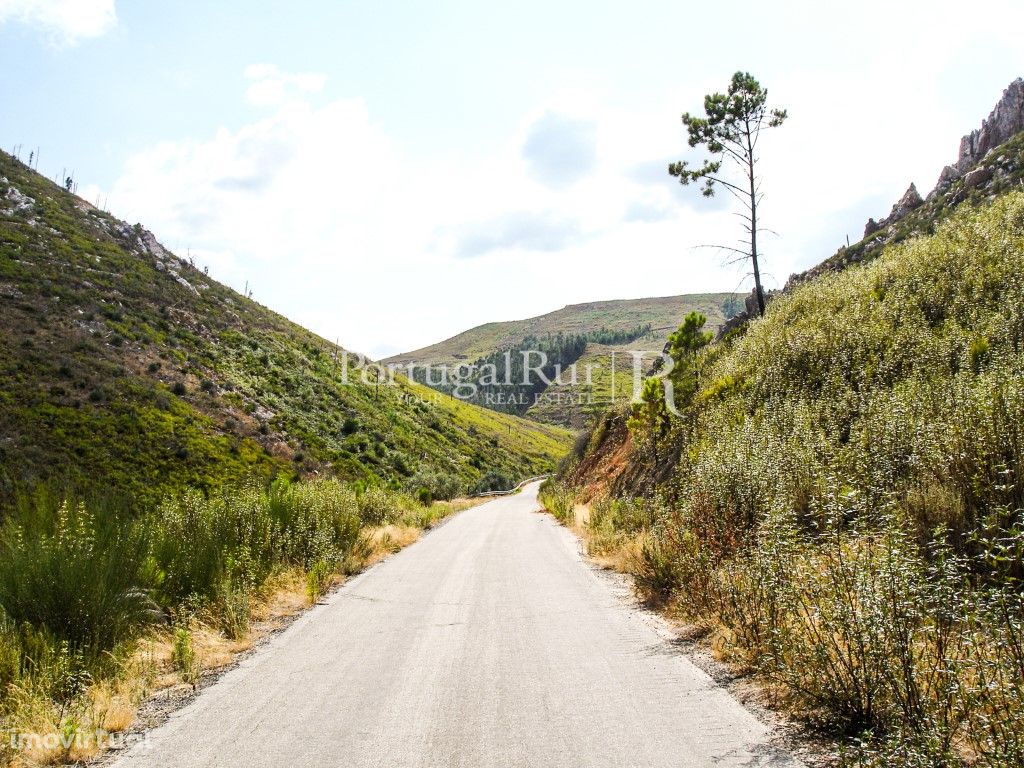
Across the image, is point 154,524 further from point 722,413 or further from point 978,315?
point 978,315

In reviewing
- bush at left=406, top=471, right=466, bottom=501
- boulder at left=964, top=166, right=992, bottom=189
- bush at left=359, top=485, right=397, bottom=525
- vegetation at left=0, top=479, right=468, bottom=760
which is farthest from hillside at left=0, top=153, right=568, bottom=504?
boulder at left=964, top=166, right=992, bottom=189

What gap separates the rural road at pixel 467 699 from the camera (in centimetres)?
397

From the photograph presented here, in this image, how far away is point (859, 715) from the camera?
4012mm

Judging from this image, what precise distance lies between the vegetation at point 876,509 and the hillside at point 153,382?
865 inches

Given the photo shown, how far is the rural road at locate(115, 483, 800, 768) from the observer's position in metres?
3.97

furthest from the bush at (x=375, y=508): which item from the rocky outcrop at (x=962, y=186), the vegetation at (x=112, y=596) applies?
the rocky outcrop at (x=962, y=186)

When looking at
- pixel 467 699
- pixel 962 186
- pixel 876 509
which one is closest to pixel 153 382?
pixel 467 699

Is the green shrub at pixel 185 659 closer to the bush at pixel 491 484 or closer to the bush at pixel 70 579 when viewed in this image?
the bush at pixel 70 579

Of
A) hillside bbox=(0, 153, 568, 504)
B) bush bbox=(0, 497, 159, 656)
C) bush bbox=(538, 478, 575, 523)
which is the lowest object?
bush bbox=(538, 478, 575, 523)

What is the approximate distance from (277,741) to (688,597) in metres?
5.13

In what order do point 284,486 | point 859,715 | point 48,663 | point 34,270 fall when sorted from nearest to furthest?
point 859,715, point 48,663, point 284,486, point 34,270

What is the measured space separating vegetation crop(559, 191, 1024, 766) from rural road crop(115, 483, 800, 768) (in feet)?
2.37

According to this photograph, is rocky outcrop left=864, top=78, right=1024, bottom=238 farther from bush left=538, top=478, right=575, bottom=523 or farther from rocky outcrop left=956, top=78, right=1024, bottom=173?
bush left=538, top=478, right=575, bottom=523

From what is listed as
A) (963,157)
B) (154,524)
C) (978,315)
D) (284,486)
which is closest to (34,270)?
(284,486)
